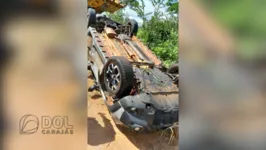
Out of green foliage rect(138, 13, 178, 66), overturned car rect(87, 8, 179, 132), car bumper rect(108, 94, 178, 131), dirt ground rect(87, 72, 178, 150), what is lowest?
dirt ground rect(87, 72, 178, 150)

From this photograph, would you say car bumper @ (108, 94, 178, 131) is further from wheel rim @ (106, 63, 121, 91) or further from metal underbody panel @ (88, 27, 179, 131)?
wheel rim @ (106, 63, 121, 91)

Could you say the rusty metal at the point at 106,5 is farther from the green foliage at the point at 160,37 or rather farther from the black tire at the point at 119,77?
the black tire at the point at 119,77

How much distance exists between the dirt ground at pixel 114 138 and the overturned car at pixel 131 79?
17cm

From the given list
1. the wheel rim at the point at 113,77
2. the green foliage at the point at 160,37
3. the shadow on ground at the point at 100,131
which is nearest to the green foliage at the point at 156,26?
the green foliage at the point at 160,37

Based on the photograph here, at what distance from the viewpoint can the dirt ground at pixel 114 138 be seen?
2746mm

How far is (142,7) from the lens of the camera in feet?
13.5

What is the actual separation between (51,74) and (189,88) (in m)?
0.39

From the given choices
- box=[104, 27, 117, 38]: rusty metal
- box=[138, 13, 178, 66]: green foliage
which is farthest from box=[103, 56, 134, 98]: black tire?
box=[138, 13, 178, 66]: green foliage

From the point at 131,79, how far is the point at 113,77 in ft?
0.83

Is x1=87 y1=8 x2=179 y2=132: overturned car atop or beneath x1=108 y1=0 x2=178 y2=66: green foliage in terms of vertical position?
beneath

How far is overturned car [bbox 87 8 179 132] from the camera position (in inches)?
103

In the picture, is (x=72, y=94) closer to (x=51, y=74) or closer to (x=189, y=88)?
(x=51, y=74)

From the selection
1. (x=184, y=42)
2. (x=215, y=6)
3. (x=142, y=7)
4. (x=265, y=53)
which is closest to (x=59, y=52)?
(x=184, y=42)

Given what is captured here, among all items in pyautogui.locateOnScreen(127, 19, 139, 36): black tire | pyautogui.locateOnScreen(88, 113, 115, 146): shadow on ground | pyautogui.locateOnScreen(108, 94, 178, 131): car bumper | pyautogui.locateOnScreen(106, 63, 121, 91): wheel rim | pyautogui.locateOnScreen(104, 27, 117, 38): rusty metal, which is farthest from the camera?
pyautogui.locateOnScreen(127, 19, 139, 36): black tire
